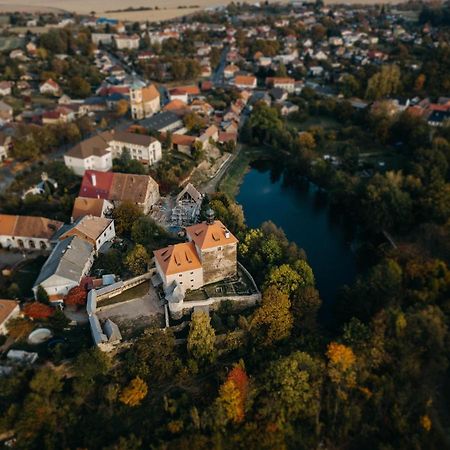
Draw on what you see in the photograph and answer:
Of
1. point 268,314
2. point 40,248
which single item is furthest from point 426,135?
point 40,248

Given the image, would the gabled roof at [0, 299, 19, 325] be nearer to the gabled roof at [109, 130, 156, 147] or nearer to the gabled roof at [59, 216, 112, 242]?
→ the gabled roof at [59, 216, 112, 242]

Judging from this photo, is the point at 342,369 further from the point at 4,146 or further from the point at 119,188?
the point at 4,146

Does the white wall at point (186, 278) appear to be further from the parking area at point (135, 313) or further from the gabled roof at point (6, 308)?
the gabled roof at point (6, 308)

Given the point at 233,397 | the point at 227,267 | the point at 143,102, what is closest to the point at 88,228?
the point at 227,267

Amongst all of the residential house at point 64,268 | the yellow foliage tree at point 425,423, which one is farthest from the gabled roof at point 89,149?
the yellow foliage tree at point 425,423

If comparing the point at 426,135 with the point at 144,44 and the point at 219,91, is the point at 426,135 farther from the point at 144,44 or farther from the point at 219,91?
the point at 144,44
